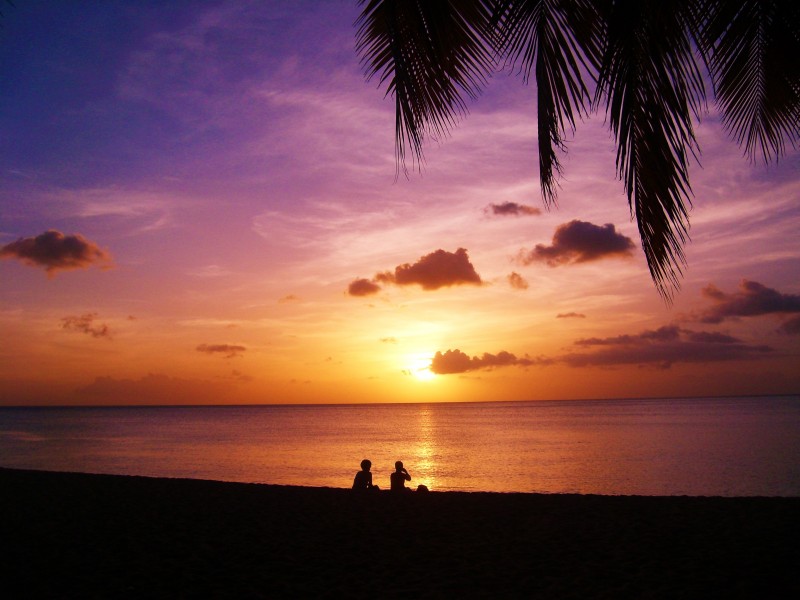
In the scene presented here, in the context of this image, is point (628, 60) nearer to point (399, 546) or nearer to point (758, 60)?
point (758, 60)

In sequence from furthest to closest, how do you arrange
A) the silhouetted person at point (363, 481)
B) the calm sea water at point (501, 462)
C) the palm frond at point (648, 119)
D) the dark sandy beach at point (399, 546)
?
the calm sea water at point (501, 462), the silhouetted person at point (363, 481), the dark sandy beach at point (399, 546), the palm frond at point (648, 119)

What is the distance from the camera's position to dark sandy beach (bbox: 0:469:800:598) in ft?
19.2

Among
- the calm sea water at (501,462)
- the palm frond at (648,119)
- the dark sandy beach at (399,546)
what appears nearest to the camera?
the palm frond at (648,119)

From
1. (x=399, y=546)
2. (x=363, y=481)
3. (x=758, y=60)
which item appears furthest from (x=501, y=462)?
(x=758, y=60)

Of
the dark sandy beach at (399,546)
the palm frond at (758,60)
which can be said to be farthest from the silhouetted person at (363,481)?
the palm frond at (758,60)

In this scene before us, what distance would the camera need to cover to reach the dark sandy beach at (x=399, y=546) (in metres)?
5.85

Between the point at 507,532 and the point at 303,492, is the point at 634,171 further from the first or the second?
the point at 303,492

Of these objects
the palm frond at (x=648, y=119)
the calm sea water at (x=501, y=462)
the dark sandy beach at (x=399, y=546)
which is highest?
the palm frond at (x=648, y=119)

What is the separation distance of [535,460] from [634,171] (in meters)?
35.2

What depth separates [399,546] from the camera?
7473mm

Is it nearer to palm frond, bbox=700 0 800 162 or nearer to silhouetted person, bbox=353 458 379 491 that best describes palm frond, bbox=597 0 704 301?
palm frond, bbox=700 0 800 162

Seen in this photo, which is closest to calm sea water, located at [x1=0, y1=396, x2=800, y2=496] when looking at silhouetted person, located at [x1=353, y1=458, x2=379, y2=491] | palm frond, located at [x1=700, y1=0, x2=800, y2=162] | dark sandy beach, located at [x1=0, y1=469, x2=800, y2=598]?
silhouetted person, located at [x1=353, y1=458, x2=379, y2=491]

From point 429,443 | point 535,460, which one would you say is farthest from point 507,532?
point 429,443

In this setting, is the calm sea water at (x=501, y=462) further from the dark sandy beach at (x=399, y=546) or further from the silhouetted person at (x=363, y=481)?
the dark sandy beach at (x=399, y=546)
